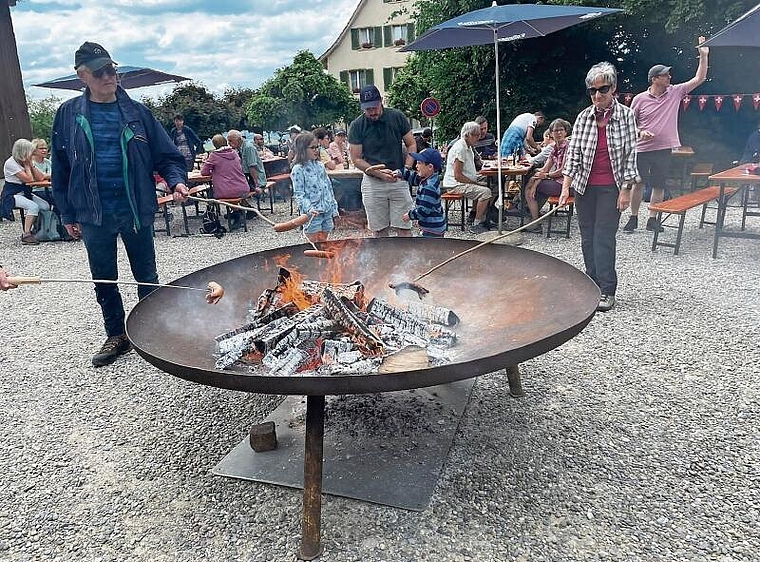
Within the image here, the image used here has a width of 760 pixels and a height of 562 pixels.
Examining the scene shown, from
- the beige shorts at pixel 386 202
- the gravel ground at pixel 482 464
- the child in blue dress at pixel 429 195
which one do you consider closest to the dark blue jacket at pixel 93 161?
the gravel ground at pixel 482 464

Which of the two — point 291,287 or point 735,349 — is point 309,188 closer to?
point 291,287

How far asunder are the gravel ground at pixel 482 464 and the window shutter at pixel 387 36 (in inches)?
1360

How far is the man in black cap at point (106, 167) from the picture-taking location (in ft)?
11.5

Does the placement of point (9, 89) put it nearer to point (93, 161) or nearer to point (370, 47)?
point (93, 161)

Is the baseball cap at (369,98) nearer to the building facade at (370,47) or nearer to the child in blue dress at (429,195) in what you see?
the child in blue dress at (429,195)

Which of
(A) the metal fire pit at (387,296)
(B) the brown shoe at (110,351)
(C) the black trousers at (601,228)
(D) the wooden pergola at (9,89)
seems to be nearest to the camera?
(A) the metal fire pit at (387,296)

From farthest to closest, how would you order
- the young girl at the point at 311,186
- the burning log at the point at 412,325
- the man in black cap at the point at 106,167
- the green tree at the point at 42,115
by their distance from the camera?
the green tree at the point at 42,115 → the young girl at the point at 311,186 → the man in black cap at the point at 106,167 → the burning log at the point at 412,325

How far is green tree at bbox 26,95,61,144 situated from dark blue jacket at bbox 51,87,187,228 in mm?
18703

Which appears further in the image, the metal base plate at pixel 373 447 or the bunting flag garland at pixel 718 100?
the bunting flag garland at pixel 718 100

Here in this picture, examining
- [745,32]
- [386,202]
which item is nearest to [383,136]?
[386,202]

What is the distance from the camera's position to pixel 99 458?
287cm

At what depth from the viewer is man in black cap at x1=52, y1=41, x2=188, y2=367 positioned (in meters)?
3.52

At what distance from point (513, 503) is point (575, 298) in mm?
998

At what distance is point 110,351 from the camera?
4.01 m
